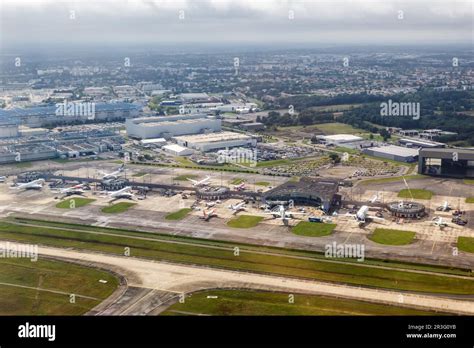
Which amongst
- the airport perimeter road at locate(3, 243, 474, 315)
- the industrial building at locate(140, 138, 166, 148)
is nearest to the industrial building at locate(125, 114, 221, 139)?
the industrial building at locate(140, 138, 166, 148)

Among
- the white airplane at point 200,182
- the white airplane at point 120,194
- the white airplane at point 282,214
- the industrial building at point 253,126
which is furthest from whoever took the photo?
the industrial building at point 253,126

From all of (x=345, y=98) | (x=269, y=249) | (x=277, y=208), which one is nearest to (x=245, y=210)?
(x=277, y=208)

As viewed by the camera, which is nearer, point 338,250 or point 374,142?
point 338,250

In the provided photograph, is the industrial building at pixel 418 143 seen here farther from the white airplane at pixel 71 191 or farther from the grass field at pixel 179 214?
the white airplane at pixel 71 191
